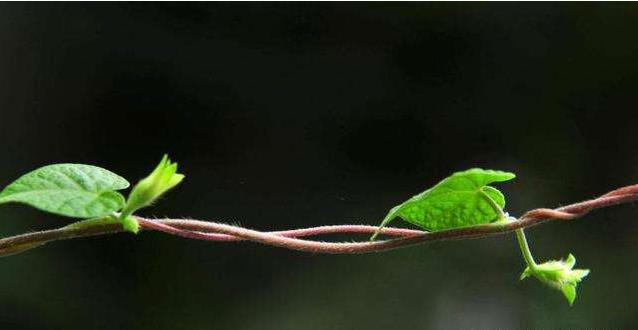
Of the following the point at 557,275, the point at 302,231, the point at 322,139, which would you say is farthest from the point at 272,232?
the point at 322,139

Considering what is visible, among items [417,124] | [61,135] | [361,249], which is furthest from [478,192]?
[61,135]

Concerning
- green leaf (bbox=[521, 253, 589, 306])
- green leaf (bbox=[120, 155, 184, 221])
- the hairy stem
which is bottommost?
green leaf (bbox=[521, 253, 589, 306])

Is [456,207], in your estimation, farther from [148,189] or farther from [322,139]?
[322,139]

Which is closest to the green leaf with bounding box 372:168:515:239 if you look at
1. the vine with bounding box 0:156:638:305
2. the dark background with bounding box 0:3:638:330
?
the vine with bounding box 0:156:638:305

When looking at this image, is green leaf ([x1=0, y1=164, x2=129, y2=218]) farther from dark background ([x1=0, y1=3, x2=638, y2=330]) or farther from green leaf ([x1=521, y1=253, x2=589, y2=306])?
dark background ([x1=0, y1=3, x2=638, y2=330])

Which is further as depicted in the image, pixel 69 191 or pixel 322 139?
pixel 322 139

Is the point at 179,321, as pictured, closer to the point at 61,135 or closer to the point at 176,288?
the point at 176,288
